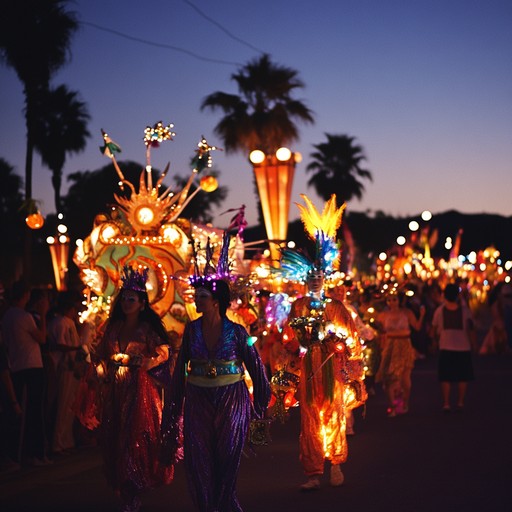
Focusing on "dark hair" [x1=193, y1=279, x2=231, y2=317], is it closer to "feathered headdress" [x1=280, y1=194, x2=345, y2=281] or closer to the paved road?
the paved road

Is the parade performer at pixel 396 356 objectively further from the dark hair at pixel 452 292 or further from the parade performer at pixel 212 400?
the parade performer at pixel 212 400

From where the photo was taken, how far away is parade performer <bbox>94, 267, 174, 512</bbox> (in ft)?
29.3

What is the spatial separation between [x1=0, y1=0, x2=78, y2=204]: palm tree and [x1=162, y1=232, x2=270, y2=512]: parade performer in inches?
869

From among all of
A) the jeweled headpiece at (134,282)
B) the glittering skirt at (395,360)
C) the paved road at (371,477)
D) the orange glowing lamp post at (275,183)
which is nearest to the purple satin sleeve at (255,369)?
the paved road at (371,477)

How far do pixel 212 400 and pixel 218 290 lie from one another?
855 mm

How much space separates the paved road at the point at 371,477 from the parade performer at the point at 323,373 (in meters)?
0.31

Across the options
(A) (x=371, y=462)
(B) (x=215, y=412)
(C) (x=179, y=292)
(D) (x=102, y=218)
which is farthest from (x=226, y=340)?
(D) (x=102, y=218)

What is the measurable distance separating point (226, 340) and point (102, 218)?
10.2m

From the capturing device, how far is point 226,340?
8.07 meters

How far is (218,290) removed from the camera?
27.2 feet

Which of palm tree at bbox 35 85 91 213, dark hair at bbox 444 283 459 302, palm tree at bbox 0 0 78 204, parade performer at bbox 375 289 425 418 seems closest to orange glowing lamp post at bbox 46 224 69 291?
palm tree at bbox 0 0 78 204

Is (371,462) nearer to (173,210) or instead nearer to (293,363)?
(293,363)

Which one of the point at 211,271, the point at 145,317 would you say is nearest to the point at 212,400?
the point at 211,271


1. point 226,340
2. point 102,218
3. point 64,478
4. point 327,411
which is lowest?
point 64,478
